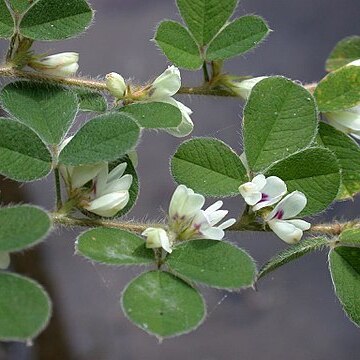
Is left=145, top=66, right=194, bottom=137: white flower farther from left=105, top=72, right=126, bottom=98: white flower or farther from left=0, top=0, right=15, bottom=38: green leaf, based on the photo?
left=0, top=0, right=15, bottom=38: green leaf

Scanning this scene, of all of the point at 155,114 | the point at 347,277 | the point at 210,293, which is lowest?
the point at 210,293

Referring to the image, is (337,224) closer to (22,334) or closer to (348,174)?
(348,174)

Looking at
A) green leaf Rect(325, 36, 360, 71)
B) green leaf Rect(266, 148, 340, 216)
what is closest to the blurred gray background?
green leaf Rect(325, 36, 360, 71)

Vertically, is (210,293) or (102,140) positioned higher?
(102,140)

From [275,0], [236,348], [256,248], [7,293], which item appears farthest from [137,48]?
[7,293]

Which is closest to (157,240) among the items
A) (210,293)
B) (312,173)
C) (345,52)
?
(312,173)

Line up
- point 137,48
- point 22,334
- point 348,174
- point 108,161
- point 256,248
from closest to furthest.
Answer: point 22,334
point 108,161
point 348,174
point 256,248
point 137,48

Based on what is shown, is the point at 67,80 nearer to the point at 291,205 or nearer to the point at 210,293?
the point at 291,205
